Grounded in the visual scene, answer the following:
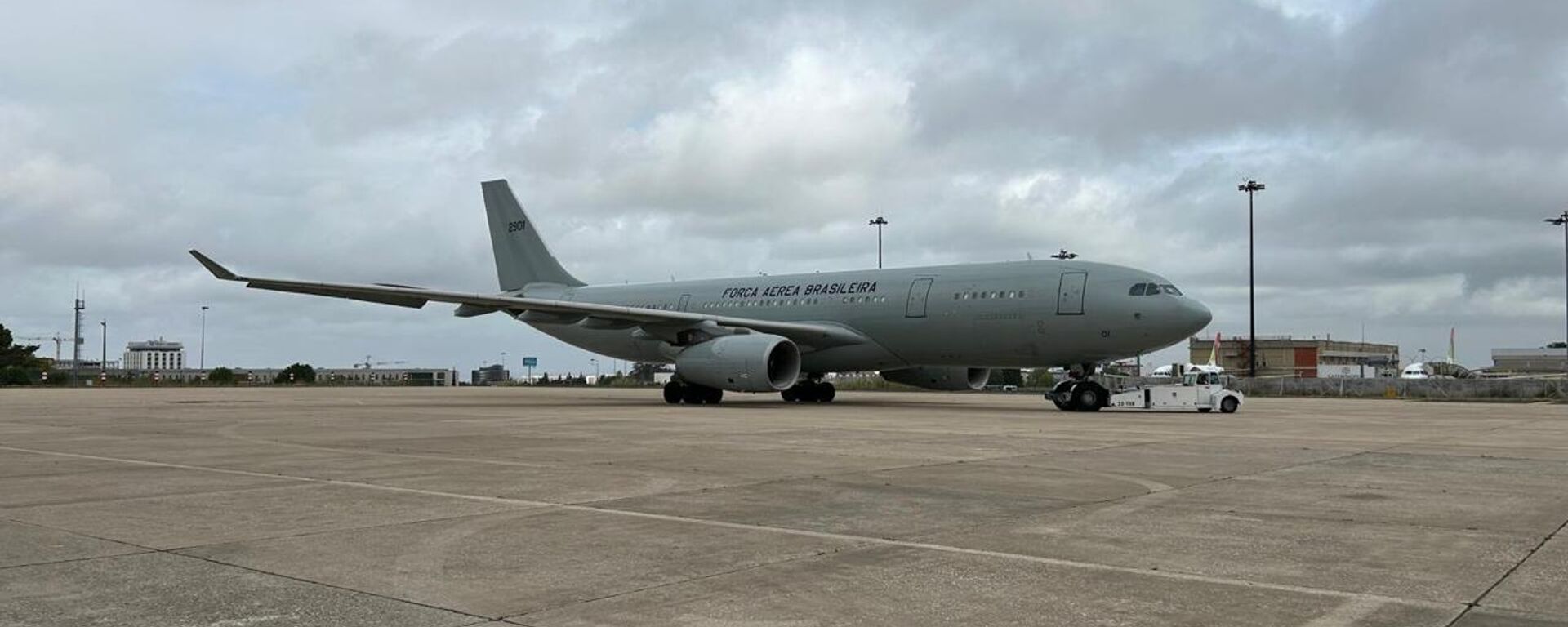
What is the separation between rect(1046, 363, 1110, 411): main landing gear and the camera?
79.7 ft

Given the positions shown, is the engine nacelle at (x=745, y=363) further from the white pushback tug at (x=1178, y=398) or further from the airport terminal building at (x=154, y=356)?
the airport terminal building at (x=154, y=356)

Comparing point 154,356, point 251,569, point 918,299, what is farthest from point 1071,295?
point 154,356

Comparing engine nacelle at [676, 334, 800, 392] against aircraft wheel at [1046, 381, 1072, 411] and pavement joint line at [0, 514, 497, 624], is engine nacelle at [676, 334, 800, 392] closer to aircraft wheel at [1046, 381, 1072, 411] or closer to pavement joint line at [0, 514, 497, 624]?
aircraft wheel at [1046, 381, 1072, 411]

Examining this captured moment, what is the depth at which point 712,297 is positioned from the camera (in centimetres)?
3219

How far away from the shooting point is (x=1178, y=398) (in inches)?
981

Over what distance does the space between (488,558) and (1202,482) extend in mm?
6008

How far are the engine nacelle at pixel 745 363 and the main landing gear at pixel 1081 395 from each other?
19.5 feet

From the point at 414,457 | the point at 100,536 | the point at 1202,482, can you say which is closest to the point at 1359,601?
the point at 1202,482

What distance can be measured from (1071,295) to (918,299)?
4.00m

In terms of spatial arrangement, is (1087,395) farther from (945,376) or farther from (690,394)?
(690,394)

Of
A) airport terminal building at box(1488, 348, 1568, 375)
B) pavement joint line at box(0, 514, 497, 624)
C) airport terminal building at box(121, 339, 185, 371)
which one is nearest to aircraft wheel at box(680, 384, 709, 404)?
pavement joint line at box(0, 514, 497, 624)

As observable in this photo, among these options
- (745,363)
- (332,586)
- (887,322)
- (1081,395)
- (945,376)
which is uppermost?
(887,322)

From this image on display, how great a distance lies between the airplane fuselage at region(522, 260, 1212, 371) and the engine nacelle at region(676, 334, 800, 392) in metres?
2.45

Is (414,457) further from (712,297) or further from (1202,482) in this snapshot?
(712,297)
